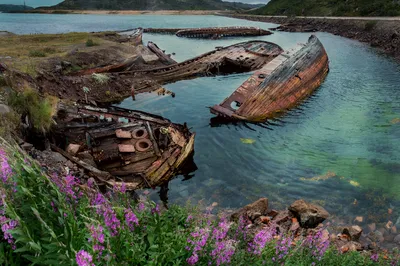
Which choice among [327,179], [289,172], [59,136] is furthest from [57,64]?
[327,179]

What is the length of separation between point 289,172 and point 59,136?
429 inches

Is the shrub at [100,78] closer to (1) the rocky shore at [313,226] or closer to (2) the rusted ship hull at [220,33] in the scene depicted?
(1) the rocky shore at [313,226]

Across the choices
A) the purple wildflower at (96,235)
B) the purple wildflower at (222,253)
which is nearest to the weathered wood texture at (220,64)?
the purple wildflower at (222,253)

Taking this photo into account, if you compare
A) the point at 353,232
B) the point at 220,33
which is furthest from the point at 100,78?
the point at 220,33

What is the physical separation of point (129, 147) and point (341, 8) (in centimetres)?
10074

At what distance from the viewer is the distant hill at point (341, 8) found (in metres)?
66.8

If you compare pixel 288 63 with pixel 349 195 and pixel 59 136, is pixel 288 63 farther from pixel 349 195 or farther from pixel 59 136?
pixel 59 136

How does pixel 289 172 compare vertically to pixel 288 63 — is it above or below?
below

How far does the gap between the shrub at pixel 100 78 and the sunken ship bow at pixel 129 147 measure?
1098 cm

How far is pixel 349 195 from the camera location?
11.4m

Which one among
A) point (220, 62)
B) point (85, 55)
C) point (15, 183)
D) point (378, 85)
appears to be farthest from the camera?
point (220, 62)

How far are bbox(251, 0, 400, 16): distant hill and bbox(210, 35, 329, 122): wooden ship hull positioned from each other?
52457 mm

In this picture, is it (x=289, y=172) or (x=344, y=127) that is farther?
(x=344, y=127)

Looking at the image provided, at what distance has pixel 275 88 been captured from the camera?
2095 centimetres
